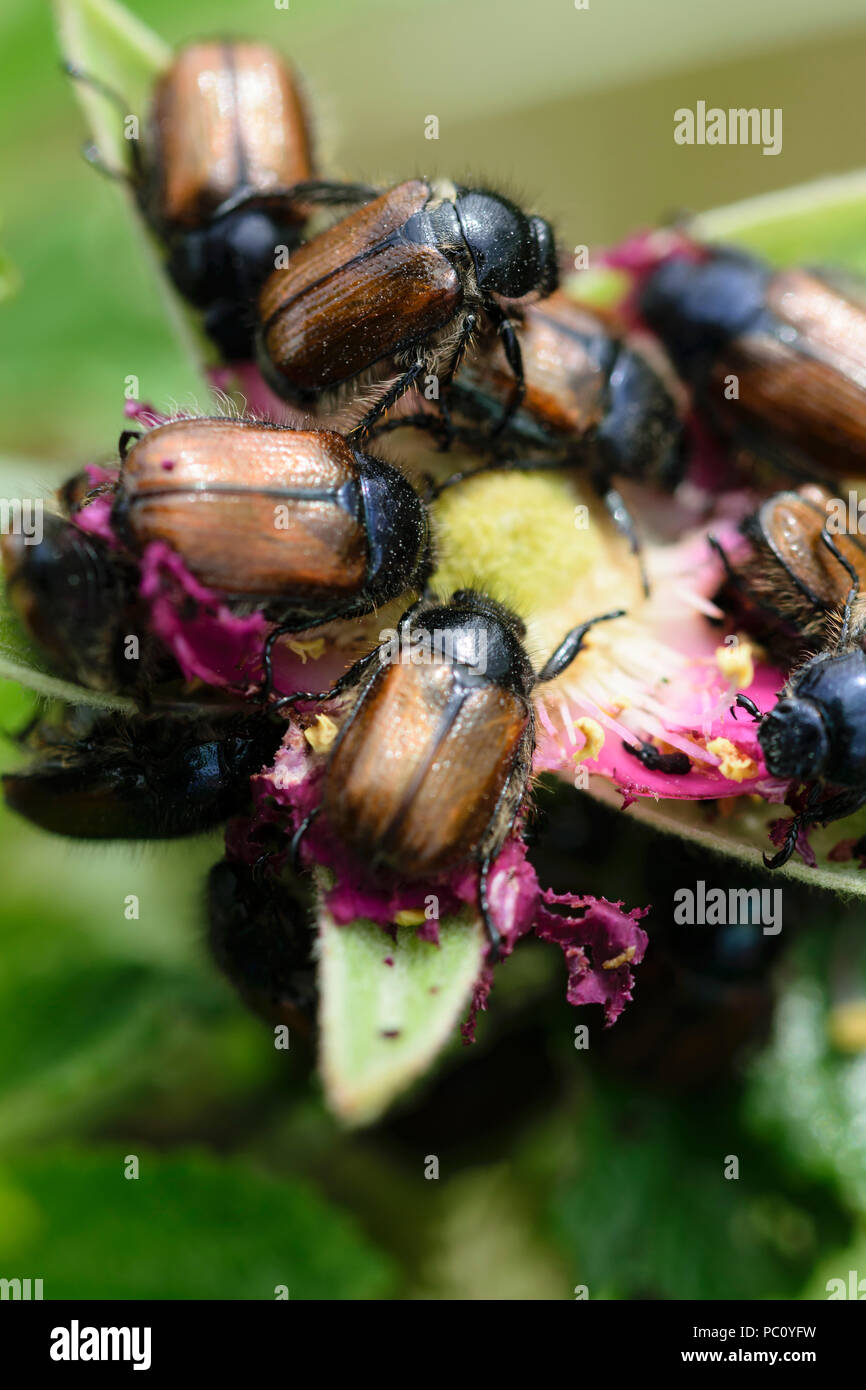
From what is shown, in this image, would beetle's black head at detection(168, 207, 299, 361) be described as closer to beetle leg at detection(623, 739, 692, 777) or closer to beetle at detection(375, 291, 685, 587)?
beetle at detection(375, 291, 685, 587)

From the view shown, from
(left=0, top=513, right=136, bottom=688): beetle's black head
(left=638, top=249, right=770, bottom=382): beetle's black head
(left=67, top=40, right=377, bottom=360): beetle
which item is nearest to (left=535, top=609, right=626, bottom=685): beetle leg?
(left=0, top=513, right=136, bottom=688): beetle's black head

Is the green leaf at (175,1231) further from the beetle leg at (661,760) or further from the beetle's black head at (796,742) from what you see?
the beetle's black head at (796,742)

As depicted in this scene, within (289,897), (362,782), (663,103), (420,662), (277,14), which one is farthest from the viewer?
(663,103)

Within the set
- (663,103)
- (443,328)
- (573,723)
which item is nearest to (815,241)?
(443,328)

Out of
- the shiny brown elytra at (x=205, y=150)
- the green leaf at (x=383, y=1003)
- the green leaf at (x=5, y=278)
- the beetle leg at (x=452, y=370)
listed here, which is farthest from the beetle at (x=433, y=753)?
the shiny brown elytra at (x=205, y=150)

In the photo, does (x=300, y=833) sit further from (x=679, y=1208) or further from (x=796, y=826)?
(x=679, y=1208)

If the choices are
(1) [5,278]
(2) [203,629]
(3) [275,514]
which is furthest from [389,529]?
(1) [5,278]
